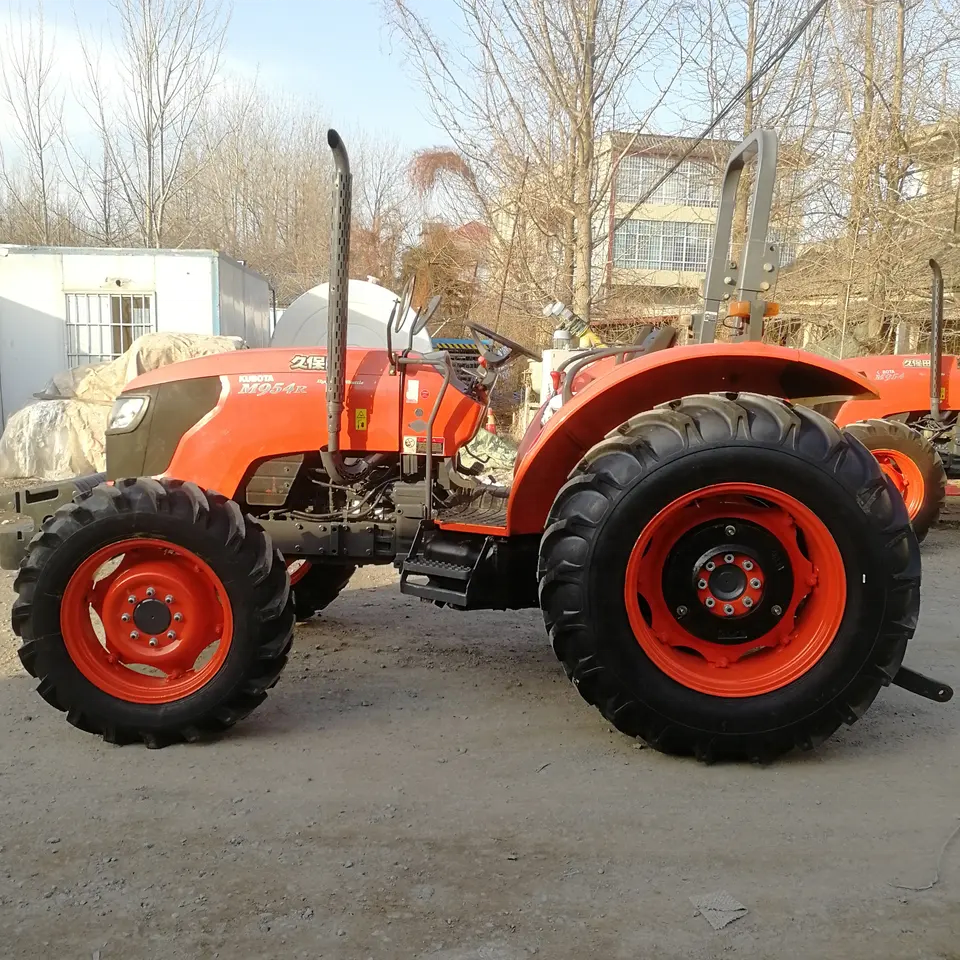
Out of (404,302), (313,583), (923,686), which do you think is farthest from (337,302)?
(923,686)

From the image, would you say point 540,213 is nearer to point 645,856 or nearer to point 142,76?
point 645,856

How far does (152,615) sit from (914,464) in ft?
19.0

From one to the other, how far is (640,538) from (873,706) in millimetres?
1362

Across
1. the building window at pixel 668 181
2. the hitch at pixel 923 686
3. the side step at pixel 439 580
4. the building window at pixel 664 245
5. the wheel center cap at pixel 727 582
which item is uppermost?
the building window at pixel 668 181

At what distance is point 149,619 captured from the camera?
10.8 ft

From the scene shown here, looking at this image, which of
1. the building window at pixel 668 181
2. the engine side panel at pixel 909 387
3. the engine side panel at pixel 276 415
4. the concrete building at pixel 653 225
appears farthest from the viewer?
the building window at pixel 668 181

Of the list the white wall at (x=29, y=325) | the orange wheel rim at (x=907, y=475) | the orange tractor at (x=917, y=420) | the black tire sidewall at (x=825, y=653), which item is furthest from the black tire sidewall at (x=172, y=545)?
the white wall at (x=29, y=325)

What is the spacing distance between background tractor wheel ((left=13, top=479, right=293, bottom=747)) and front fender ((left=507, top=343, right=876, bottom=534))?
3.16ft

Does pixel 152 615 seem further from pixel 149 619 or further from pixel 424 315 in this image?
pixel 424 315

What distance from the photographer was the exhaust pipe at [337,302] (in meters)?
3.20

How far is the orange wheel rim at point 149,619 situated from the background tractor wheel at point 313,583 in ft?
4.47

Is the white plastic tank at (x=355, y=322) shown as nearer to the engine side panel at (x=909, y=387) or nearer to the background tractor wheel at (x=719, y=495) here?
the engine side panel at (x=909, y=387)

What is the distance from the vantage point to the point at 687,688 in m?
2.98

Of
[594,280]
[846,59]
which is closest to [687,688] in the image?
[594,280]
